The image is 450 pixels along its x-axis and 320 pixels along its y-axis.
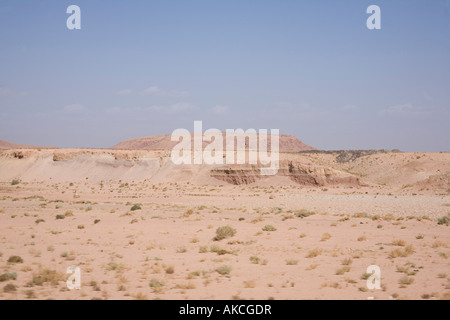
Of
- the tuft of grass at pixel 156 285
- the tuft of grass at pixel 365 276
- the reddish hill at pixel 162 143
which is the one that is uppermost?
the reddish hill at pixel 162 143

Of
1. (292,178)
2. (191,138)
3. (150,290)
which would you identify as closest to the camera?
(150,290)

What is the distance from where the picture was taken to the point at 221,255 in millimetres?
15594

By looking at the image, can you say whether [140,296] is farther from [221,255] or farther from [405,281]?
[405,281]

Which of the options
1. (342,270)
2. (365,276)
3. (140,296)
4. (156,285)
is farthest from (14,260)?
(365,276)

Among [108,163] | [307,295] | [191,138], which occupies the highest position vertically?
[191,138]

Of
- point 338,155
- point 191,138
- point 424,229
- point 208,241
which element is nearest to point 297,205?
point 424,229

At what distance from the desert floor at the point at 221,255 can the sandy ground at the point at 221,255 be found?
3cm

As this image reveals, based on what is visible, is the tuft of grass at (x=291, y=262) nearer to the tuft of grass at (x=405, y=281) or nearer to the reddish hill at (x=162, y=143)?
the tuft of grass at (x=405, y=281)

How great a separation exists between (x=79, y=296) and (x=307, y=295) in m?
5.11

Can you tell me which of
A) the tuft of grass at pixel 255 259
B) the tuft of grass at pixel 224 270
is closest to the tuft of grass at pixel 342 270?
the tuft of grass at pixel 255 259

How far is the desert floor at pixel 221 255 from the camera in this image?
10594mm

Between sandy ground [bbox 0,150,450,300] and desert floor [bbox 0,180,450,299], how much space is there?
0.11 ft
